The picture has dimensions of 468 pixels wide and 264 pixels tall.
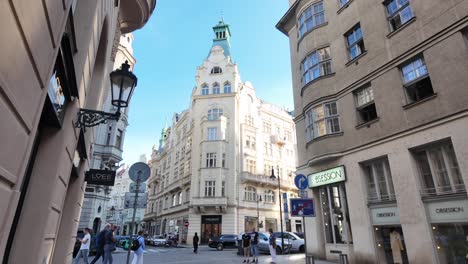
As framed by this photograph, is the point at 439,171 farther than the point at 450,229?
Yes

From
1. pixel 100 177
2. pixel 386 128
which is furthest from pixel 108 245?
pixel 386 128

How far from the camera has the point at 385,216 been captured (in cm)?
1155

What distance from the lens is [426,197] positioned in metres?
10.1

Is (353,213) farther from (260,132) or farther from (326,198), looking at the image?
(260,132)

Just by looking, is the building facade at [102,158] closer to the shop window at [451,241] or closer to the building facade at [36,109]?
the building facade at [36,109]

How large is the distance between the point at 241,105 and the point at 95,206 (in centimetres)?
2566

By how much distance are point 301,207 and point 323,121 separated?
6718mm

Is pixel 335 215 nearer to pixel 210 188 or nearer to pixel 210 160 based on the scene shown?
pixel 210 188

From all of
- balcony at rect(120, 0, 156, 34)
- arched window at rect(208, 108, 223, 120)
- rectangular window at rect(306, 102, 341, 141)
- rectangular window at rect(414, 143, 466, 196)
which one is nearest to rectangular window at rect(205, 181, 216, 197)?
arched window at rect(208, 108, 223, 120)

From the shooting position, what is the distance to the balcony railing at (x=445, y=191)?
365 inches

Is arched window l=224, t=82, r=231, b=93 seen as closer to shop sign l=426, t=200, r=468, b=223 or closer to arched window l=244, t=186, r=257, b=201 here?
arched window l=244, t=186, r=257, b=201

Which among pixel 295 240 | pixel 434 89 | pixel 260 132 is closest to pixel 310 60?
pixel 434 89

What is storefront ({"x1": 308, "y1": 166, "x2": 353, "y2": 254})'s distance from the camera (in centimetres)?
1353

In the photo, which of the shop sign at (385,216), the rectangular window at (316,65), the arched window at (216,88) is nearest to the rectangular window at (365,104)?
the rectangular window at (316,65)
